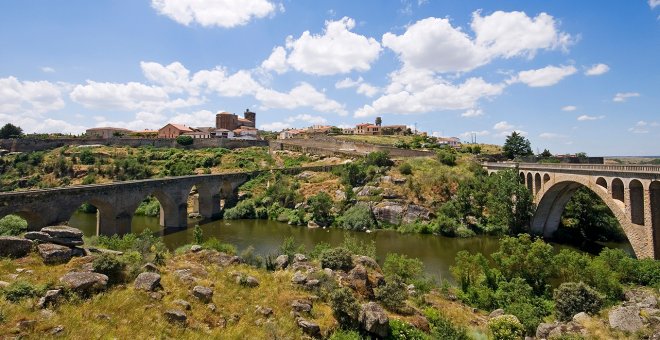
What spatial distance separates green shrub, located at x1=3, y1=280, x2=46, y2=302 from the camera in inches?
457

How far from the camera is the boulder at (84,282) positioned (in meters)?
12.8

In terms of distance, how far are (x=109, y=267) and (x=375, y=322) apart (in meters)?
11.2

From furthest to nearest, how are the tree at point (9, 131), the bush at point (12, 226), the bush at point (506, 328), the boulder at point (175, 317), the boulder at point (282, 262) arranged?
the tree at point (9, 131) → the bush at point (12, 226) → the boulder at point (282, 262) → the bush at point (506, 328) → the boulder at point (175, 317)

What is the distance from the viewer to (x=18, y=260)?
48.0ft

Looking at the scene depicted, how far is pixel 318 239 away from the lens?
4409cm

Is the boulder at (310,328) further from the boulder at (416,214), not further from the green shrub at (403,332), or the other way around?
the boulder at (416,214)

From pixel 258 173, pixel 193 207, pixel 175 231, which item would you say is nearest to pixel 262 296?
pixel 175 231

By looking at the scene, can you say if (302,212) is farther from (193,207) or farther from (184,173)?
(184,173)

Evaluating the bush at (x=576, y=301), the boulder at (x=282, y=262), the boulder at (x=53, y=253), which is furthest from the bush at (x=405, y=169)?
the boulder at (x=53, y=253)

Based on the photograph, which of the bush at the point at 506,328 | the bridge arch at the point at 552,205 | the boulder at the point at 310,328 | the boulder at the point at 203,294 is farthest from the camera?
the bridge arch at the point at 552,205

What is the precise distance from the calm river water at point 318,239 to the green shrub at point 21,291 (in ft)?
77.8

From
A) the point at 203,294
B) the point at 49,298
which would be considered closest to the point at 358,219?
the point at 203,294

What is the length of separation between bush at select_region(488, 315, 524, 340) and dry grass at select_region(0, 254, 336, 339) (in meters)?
7.74

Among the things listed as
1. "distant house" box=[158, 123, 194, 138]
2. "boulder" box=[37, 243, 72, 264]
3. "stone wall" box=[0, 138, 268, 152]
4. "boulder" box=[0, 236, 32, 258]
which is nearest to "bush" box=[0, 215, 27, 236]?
"boulder" box=[0, 236, 32, 258]
